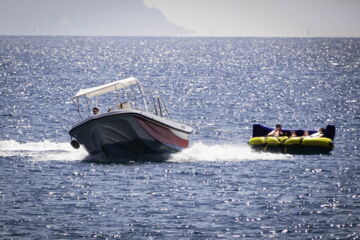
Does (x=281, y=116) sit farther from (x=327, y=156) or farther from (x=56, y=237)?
(x=56, y=237)

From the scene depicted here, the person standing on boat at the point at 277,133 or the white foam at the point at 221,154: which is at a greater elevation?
the person standing on boat at the point at 277,133

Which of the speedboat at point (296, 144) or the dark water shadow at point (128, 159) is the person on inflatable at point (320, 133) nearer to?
the speedboat at point (296, 144)

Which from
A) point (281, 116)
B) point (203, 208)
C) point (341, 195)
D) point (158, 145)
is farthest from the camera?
point (281, 116)

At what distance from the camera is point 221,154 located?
48.0 meters

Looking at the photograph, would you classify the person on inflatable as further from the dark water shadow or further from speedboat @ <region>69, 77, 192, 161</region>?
the dark water shadow

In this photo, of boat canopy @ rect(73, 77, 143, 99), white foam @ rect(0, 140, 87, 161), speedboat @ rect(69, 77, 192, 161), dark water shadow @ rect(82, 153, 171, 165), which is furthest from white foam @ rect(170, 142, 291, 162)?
white foam @ rect(0, 140, 87, 161)

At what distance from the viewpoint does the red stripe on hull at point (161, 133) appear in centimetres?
4331

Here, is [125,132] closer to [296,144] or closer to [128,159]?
[128,159]

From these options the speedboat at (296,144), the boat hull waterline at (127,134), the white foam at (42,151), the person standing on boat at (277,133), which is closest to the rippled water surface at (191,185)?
the white foam at (42,151)

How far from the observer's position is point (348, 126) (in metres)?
61.7

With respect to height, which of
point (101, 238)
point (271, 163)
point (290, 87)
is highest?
point (290, 87)

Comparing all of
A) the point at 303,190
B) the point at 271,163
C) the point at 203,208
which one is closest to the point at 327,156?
the point at 271,163

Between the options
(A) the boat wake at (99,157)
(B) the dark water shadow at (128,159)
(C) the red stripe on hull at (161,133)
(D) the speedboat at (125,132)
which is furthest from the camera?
(A) the boat wake at (99,157)

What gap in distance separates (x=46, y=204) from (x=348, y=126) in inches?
1249
